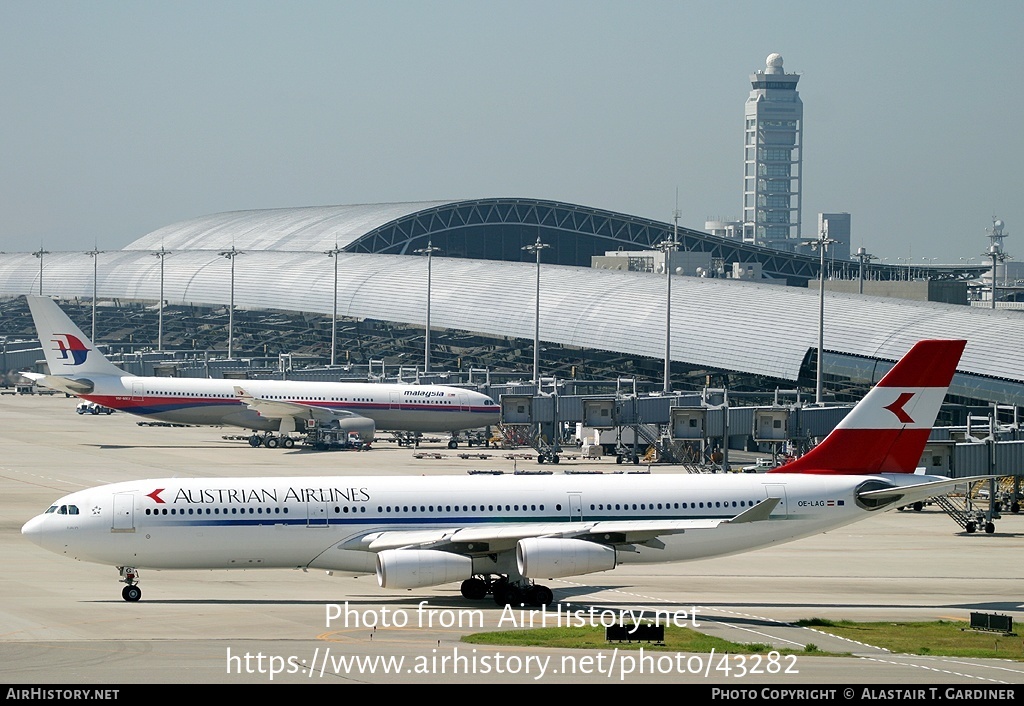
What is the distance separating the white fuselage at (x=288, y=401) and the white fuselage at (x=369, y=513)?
2059 inches

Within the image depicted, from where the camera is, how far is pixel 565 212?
184m

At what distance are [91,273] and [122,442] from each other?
110388mm

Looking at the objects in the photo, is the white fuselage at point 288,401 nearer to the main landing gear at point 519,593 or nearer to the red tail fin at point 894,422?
the red tail fin at point 894,422

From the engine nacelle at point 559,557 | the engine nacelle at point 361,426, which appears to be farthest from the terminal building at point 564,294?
the engine nacelle at point 559,557

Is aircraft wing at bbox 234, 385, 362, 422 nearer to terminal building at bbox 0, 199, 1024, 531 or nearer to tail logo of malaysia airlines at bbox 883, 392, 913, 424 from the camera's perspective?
terminal building at bbox 0, 199, 1024, 531

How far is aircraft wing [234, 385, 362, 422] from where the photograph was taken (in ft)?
295

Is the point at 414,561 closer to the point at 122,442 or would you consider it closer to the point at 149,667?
the point at 149,667

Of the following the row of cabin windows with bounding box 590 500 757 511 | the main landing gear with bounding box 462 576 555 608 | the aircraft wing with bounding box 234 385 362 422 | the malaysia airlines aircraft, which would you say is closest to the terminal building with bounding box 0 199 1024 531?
the malaysia airlines aircraft

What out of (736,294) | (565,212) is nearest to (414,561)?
(736,294)

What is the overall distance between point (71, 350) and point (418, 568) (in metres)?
62.1

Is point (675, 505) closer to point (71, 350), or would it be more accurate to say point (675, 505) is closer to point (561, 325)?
point (71, 350)

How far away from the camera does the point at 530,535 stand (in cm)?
3688

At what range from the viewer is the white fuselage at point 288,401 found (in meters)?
91.1

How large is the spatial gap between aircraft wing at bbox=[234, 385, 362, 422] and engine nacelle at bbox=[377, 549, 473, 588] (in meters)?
54.4
